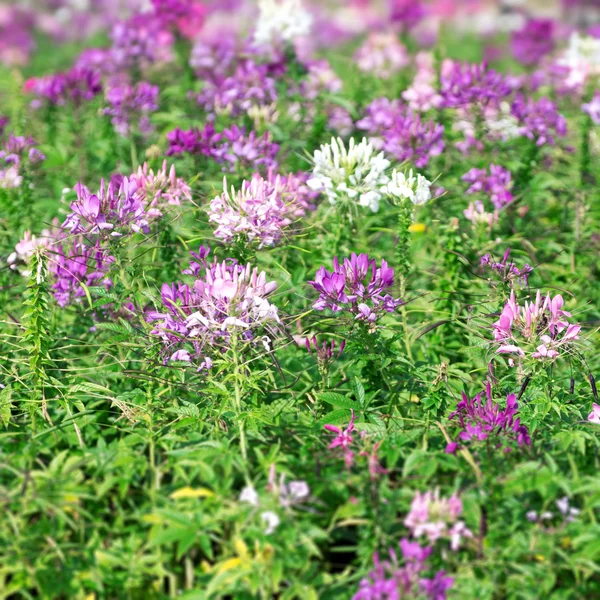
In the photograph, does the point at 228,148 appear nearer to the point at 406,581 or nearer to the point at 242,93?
the point at 242,93

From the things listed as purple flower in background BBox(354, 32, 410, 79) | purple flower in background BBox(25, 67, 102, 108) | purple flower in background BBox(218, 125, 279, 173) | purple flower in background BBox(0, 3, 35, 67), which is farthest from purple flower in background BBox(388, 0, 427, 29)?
purple flower in background BBox(0, 3, 35, 67)

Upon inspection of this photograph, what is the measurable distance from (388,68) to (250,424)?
4088mm

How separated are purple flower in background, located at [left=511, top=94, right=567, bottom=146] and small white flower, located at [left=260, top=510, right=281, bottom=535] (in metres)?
2.61

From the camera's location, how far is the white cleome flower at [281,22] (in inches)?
184

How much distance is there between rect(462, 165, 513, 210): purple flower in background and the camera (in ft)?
11.9

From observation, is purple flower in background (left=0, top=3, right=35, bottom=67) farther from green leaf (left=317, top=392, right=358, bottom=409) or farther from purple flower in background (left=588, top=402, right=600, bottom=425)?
purple flower in background (left=588, top=402, right=600, bottom=425)

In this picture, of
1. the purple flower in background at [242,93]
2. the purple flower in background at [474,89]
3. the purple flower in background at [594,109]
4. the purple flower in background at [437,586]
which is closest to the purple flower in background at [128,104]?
the purple flower in background at [242,93]

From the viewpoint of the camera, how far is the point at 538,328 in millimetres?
2457

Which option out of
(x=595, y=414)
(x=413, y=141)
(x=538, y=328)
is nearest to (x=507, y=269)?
(x=538, y=328)

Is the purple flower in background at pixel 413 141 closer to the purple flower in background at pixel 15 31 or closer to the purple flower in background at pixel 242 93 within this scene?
the purple flower in background at pixel 242 93

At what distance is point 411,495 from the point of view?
2.23 m

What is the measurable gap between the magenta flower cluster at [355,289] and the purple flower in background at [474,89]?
5.63ft

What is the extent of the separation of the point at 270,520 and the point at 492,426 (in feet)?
2.34

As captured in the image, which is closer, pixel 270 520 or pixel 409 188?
pixel 270 520
